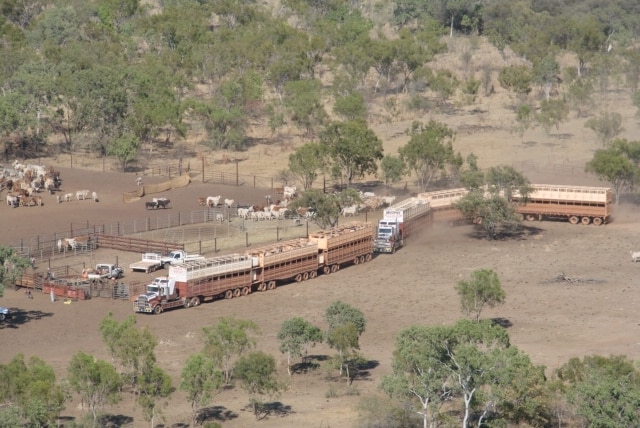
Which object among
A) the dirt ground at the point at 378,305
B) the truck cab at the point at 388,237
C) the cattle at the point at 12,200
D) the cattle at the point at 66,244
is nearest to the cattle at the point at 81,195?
the dirt ground at the point at 378,305

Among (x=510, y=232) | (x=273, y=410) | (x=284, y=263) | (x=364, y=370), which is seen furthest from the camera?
(x=510, y=232)

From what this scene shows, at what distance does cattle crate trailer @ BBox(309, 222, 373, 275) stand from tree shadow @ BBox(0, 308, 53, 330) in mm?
13438

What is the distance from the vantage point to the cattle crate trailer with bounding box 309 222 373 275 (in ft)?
210

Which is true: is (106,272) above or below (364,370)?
above

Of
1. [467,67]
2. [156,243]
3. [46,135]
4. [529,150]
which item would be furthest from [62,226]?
[467,67]

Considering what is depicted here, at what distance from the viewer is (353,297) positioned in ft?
195

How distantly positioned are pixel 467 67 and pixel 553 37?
12.5m

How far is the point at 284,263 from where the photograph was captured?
6169 centimetres

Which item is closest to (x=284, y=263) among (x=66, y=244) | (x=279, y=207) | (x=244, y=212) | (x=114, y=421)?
(x=66, y=244)

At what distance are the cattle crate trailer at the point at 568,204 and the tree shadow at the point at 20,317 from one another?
91.2ft

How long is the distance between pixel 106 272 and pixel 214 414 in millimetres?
20987

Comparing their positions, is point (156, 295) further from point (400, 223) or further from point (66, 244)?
point (400, 223)

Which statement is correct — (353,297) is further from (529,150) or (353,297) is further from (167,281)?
(529,150)

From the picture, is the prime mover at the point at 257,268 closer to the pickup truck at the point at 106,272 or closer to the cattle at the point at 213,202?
the pickup truck at the point at 106,272
